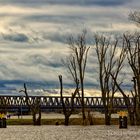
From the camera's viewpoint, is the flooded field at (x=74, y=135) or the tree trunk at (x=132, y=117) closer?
the flooded field at (x=74, y=135)

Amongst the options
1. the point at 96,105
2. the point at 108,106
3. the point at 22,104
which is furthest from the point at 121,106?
the point at 108,106

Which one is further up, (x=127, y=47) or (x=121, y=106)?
(x=127, y=47)

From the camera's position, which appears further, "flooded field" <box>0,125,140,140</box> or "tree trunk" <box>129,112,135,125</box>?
"tree trunk" <box>129,112,135,125</box>

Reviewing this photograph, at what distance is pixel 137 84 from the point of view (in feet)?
319

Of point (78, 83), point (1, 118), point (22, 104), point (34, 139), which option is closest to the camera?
point (34, 139)

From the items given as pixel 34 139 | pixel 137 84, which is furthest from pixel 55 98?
pixel 34 139

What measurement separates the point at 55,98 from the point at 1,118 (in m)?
88.7

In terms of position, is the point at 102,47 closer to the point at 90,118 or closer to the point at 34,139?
the point at 90,118

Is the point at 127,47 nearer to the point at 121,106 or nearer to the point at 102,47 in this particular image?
the point at 102,47

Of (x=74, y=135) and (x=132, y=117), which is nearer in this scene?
(x=74, y=135)

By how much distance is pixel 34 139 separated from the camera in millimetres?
62031

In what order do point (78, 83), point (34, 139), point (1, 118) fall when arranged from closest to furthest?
point (34, 139) < point (1, 118) < point (78, 83)

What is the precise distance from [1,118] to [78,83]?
13962 mm

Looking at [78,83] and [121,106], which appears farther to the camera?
[121,106]
